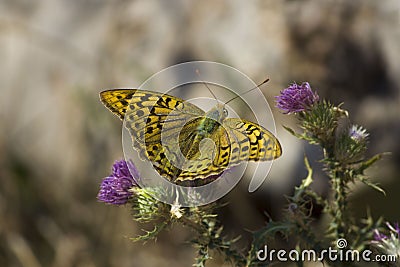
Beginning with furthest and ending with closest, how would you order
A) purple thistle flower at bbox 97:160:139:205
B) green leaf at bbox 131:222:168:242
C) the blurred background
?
the blurred background, purple thistle flower at bbox 97:160:139:205, green leaf at bbox 131:222:168:242

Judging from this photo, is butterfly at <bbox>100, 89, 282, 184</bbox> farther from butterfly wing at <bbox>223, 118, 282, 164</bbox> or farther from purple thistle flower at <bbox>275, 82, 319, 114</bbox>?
purple thistle flower at <bbox>275, 82, 319, 114</bbox>

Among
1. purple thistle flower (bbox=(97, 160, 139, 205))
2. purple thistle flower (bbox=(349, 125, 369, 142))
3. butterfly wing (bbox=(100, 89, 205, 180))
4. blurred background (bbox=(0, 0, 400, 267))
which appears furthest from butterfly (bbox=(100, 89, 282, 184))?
blurred background (bbox=(0, 0, 400, 267))

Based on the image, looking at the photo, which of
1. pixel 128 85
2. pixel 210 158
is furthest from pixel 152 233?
pixel 128 85

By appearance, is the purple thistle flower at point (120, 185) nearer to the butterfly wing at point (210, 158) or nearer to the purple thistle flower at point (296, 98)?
the butterfly wing at point (210, 158)

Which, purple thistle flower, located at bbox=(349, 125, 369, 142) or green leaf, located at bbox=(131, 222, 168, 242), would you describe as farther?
purple thistle flower, located at bbox=(349, 125, 369, 142)

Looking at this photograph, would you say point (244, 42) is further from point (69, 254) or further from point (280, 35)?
point (69, 254)

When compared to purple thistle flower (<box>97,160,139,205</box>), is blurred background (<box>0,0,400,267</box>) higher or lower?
higher

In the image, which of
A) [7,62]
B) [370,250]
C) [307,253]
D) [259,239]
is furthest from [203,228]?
[7,62]
